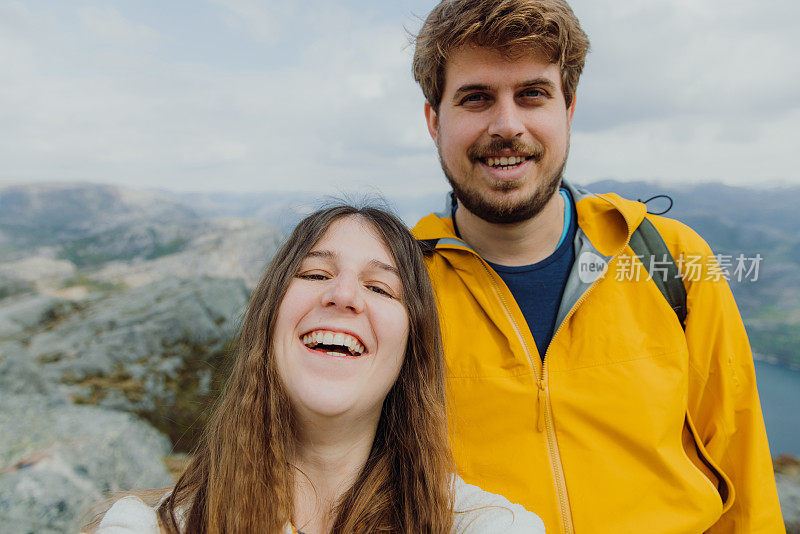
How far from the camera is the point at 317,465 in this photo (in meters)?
2.69

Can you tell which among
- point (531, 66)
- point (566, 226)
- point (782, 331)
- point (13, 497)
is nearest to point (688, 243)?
point (566, 226)

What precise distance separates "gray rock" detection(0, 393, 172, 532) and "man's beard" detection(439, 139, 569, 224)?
5.32 m

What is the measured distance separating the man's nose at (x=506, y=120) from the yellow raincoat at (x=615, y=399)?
36.8 inches

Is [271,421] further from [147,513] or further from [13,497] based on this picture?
[13,497]

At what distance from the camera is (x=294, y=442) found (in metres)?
2.70

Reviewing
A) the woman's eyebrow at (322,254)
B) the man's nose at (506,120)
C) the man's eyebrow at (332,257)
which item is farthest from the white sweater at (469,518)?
the man's nose at (506,120)

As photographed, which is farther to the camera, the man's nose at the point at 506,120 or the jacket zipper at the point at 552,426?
the man's nose at the point at 506,120

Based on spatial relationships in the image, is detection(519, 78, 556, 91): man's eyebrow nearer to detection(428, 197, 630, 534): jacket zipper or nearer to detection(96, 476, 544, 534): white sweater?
detection(428, 197, 630, 534): jacket zipper

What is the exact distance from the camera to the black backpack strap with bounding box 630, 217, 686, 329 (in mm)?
3246

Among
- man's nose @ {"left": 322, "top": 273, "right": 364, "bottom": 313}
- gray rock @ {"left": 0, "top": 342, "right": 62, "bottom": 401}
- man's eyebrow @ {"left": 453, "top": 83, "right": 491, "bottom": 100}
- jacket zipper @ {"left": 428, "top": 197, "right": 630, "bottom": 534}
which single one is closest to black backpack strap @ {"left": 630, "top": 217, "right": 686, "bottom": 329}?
jacket zipper @ {"left": 428, "top": 197, "right": 630, "bottom": 534}

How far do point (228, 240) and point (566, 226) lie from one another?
36959mm

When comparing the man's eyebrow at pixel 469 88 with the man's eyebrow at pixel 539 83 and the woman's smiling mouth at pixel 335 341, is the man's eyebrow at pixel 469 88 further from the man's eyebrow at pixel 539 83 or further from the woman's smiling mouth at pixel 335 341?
the woman's smiling mouth at pixel 335 341

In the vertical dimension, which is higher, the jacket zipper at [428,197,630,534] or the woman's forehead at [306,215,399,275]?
the woman's forehead at [306,215,399,275]

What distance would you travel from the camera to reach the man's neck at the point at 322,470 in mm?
2588
